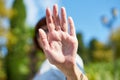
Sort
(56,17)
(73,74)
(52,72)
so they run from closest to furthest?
(73,74) → (56,17) → (52,72)

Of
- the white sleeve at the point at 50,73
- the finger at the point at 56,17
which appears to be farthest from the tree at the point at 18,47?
the finger at the point at 56,17

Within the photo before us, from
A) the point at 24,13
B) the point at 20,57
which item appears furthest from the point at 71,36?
the point at 24,13

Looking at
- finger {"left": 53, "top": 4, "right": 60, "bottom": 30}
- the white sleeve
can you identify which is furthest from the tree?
finger {"left": 53, "top": 4, "right": 60, "bottom": 30}

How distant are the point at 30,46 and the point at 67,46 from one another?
1054 inches

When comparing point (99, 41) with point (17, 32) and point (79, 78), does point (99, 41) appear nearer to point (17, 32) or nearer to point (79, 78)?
point (17, 32)

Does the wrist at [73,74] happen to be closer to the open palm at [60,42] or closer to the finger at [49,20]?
the open palm at [60,42]

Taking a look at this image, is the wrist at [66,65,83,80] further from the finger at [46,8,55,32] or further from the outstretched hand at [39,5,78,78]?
the finger at [46,8,55,32]

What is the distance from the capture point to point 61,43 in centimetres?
260

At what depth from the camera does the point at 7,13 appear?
82.4ft

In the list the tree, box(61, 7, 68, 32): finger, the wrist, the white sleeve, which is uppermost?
box(61, 7, 68, 32): finger

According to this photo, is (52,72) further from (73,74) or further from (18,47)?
(18,47)

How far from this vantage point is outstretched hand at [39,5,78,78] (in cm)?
255

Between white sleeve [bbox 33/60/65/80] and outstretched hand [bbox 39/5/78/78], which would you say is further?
white sleeve [bbox 33/60/65/80]

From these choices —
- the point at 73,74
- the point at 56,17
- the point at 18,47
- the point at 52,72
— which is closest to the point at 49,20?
the point at 56,17
